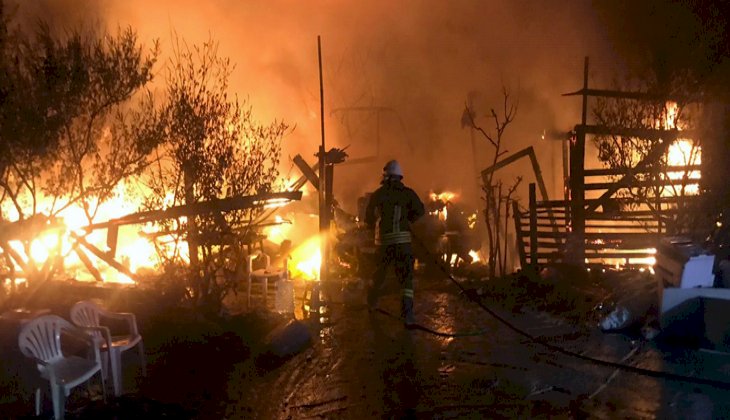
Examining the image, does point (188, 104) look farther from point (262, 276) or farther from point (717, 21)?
point (717, 21)

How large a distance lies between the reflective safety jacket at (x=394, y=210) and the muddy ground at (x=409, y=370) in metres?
1.21

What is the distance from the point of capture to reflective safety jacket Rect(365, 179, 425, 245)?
8.05 meters

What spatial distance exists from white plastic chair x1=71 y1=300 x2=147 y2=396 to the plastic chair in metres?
0.12

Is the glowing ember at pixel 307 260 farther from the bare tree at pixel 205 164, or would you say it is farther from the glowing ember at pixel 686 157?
the glowing ember at pixel 686 157

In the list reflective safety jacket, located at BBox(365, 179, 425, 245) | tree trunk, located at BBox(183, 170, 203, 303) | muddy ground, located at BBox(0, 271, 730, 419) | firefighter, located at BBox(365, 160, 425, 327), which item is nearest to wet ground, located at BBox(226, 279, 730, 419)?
muddy ground, located at BBox(0, 271, 730, 419)

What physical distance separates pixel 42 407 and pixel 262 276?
419 cm

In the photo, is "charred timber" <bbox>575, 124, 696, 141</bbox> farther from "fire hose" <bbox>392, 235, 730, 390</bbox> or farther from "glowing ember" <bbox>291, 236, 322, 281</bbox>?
"glowing ember" <bbox>291, 236, 322, 281</bbox>

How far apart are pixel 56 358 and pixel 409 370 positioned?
3.38 metres

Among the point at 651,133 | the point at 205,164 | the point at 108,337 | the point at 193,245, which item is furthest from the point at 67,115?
the point at 651,133

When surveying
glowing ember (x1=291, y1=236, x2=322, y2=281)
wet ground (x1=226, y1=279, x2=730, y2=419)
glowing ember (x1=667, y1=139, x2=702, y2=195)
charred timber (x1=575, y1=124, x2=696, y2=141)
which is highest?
charred timber (x1=575, y1=124, x2=696, y2=141)

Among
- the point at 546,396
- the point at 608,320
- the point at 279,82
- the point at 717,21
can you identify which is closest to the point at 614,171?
the point at 717,21

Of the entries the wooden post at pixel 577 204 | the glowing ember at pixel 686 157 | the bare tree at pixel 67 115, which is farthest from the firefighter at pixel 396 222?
the glowing ember at pixel 686 157

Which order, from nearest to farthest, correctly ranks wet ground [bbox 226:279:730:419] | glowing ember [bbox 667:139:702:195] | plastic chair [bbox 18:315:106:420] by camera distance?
plastic chair [bbox 18:315:106:420]
wet ground [bbox 226:279:730:419]
glowing ember [bbox 667:139:702:195]

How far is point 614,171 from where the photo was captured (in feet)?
33.8
